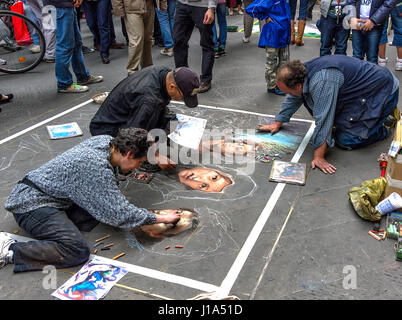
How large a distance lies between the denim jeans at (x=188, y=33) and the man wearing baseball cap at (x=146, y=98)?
1.94 m

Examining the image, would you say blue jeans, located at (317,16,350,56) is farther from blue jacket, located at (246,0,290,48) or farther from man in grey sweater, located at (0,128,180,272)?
man in grey sweater, located at (0,128,180,272)

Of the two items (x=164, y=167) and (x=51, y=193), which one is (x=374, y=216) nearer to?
(x=164, y=167)

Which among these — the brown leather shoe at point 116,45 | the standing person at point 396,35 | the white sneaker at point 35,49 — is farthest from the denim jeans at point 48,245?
the brown leather shoe at point 116,45

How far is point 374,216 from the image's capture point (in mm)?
2932

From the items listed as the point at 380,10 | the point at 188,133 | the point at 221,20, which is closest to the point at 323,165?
the point at 188,133

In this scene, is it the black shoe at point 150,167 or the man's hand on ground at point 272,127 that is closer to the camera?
the black shoe at point 150,167

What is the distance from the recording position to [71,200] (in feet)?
9.26

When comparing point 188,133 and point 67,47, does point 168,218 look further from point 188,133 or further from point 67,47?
point 67,47

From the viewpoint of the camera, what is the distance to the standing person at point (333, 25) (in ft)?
17.4

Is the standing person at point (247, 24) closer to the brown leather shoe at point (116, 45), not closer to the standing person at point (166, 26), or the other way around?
the standing person at point (166, 26)

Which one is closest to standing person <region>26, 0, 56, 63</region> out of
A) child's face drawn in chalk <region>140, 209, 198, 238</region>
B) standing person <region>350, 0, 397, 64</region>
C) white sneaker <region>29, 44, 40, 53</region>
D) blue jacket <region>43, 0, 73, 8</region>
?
white sneaker <region>29, 44, 40, 53</region>

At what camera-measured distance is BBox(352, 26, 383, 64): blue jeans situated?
16.7ft

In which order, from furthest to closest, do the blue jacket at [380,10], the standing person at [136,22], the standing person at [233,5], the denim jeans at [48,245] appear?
the standing person at [233,5] → the standing person at [136,22] → the blue jacket at [380,10] → the denim jeans at [48,245]

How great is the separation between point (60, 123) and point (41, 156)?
2.82ft
